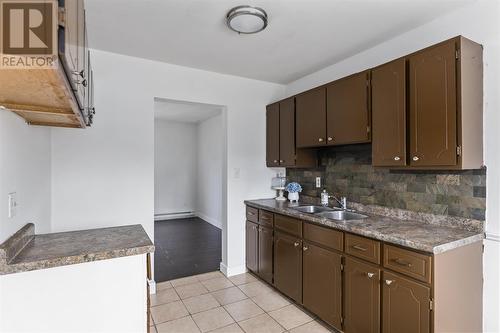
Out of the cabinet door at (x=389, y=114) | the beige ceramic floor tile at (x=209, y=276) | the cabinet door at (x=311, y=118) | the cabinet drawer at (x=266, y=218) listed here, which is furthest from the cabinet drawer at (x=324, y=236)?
the beige ceramic floor tile at (x=209, y=276)

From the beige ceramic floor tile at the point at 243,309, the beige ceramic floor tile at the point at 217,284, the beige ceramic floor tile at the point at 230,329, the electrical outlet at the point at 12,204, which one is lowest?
the beige ceramic floor tile at the point at 230,329

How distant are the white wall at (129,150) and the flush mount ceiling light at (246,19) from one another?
4.08 feet

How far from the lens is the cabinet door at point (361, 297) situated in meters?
1.90

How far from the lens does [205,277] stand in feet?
11.2

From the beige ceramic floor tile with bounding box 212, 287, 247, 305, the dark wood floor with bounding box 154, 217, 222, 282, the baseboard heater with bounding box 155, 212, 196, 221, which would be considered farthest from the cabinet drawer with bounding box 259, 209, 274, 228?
the baseboard heater with bounding box 155, 212, 196, 221

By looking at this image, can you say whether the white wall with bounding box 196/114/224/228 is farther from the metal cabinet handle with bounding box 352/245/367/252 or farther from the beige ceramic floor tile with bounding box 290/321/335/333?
the metal cabinet handle with bounding box 352/245/367/252

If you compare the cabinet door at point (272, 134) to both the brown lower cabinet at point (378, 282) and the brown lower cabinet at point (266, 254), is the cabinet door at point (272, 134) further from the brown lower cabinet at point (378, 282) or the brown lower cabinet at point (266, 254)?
the brown lower cabinet at point (378, 282)

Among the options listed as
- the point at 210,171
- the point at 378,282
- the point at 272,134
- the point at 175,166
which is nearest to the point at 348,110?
the point at 272,134

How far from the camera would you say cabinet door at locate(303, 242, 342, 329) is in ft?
7.24

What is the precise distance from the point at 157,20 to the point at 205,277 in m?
2.88

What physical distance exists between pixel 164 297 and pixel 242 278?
97 cm

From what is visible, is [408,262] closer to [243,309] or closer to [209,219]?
[243,309]

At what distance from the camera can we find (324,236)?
233cm

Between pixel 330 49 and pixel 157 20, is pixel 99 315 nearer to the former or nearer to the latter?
pixel 157 20
